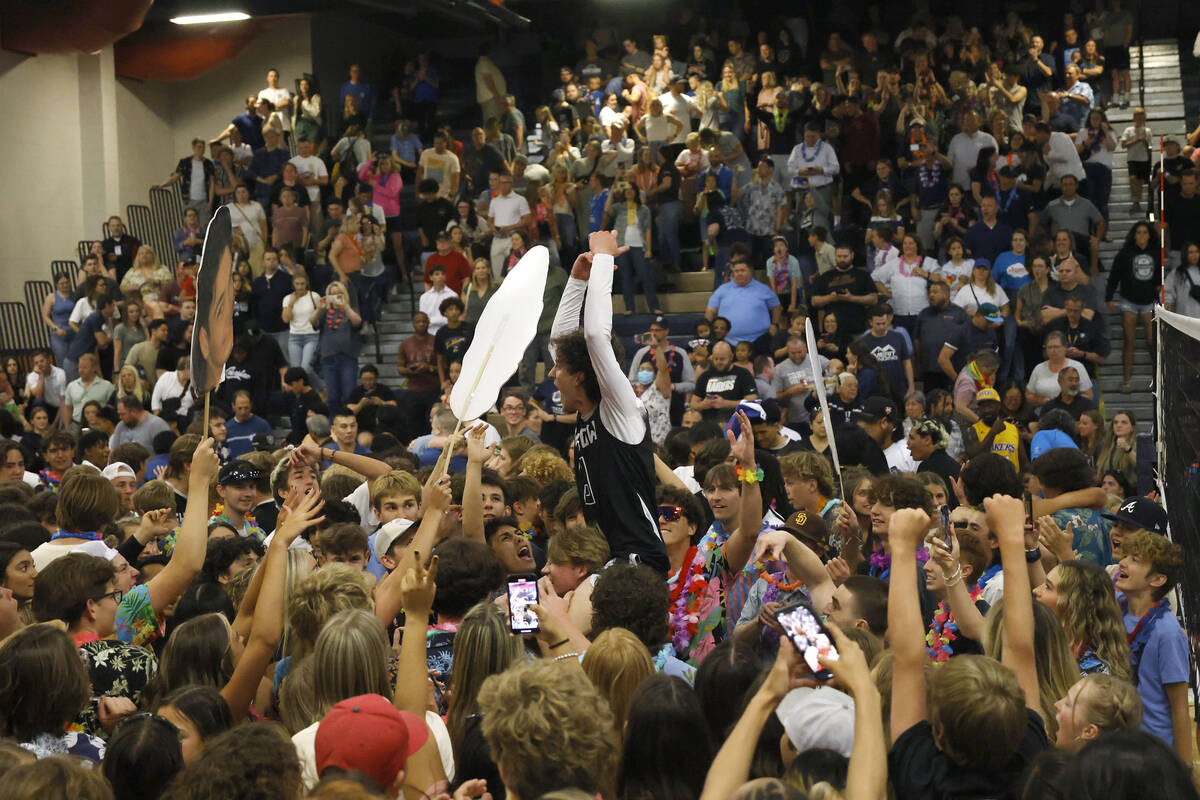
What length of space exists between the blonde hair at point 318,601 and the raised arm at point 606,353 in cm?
126

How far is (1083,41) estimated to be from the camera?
1955 cm

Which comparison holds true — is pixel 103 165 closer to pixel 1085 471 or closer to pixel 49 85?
pixel 49 85

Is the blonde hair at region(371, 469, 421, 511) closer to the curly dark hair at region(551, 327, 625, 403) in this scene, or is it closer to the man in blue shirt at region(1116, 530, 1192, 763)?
the curly dark hair at region(551, 327, 625, 403)

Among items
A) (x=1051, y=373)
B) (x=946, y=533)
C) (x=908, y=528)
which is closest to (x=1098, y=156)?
(x=1051, y=373)

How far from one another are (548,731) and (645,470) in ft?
7.55

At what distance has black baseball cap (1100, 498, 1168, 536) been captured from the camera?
569cm

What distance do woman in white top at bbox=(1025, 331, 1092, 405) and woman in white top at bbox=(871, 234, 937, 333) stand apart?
166cm

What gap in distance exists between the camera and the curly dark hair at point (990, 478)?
6.20 m

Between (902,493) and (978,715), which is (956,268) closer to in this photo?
(902,493)

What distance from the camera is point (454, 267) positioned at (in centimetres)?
1642

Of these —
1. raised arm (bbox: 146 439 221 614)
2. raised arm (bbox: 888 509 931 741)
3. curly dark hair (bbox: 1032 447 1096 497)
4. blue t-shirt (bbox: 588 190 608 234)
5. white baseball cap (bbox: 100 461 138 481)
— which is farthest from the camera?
blue t-shirt (bbox: 588 190 608 234)

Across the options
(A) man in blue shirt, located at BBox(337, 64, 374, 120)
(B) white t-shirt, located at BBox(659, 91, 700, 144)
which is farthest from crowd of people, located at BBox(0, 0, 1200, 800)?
(A) man in blue shirt, located at BBox(337, 64, 374, 120)

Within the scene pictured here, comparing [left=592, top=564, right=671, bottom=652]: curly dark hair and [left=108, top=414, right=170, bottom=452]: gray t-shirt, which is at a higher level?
[left=592, top=564, right=671, bottom=652]: curly dark hair

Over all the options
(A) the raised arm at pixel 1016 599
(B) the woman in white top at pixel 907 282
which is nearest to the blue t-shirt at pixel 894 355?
(B) the woman in white top at pixel 907 282
